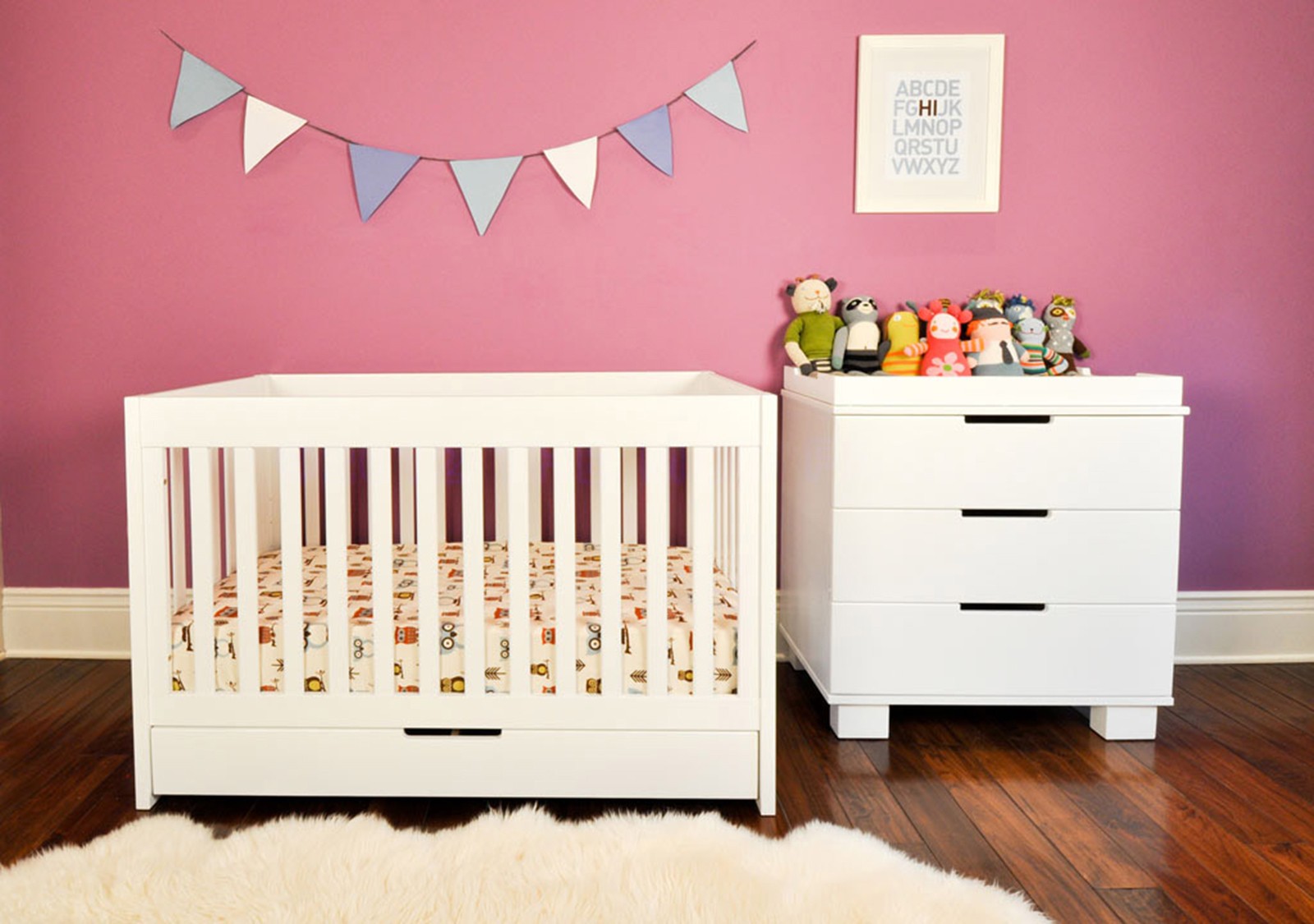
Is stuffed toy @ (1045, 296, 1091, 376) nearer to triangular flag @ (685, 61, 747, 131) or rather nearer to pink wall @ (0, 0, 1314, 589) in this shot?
pink wall @ (0, 0, 1314, 589)

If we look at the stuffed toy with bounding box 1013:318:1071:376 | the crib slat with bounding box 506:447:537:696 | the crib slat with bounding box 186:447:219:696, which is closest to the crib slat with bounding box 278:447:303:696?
the crib slat with bounding box 186:447:219:696

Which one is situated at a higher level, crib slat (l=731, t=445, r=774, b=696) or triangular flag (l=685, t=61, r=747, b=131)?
triangular flag (l=685, t=61, r=747, b=131)

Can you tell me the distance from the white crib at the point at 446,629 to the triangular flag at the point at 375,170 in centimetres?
94

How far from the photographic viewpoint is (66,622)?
266 centimetres

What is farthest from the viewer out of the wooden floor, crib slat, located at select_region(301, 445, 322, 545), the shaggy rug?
crib slat, located at select_region(301, 445, 322, 545)

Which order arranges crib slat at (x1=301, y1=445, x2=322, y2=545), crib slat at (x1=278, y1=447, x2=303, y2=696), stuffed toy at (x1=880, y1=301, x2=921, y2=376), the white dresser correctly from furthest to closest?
stuffed toy at (x1=880, y1=301, x2=921, y2=376)
crib slat at (x1=301, y1=445, x2=322, y2=545)
the white dresser
crib slat at (x1=278, y1=447, x2=303, y2=696)

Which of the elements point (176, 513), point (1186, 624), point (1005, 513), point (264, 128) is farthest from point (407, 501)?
point (1186, 624)

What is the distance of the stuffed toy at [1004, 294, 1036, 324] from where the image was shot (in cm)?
250

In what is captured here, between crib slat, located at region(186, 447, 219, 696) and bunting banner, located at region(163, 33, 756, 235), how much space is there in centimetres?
100

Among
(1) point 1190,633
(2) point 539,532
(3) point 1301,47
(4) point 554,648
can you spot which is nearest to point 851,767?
(4) point 554,648

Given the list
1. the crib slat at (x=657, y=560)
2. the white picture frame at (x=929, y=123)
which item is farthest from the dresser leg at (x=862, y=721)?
the white picture frame at (x=929, y=123)

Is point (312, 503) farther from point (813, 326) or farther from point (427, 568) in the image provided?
point (813, 326)

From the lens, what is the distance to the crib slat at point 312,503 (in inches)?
93.5

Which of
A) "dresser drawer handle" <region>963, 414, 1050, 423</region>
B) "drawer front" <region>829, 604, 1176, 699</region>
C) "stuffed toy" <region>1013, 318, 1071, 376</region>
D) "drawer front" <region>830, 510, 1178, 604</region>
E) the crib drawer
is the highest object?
"stuffed toy" <region>1013, 318, 1071, 376</region>
